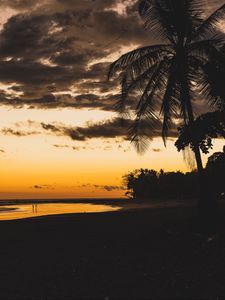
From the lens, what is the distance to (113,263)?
44.0 ft

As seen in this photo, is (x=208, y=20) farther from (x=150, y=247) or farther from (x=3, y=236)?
(x=3, y=236)

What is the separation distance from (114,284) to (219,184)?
14.5 meters

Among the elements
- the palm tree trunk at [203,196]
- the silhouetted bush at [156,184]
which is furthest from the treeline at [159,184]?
the palm tree trunk at [203,196]

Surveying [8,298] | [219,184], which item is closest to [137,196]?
[219,184]

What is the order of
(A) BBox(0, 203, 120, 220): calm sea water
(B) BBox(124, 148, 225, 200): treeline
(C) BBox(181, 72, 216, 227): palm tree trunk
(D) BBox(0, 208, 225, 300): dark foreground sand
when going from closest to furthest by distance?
(D) BBox(0, 208, 225, 300): dark foreground sand
(C) BBox(181, 72, 216, 227): palm tree trunk
(A) BBox(0, 203, 120, 220): calm sea water
(B) BBox(124, 148, 225, 200): treeline

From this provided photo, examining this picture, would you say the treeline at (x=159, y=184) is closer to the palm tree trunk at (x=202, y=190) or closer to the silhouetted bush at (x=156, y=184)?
the silhouetted bush at (x=156, y=184)

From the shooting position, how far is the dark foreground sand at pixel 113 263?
33.4 ft

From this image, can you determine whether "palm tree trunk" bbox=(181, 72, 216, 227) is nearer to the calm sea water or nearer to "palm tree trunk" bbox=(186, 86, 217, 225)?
"palm tree trunk" bbox=(186, 86, 217, 225)

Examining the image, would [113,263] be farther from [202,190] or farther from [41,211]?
[41,211]

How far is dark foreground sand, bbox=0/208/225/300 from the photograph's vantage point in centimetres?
1017

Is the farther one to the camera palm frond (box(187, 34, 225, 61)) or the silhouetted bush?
the silhouetted bush

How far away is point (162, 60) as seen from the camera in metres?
19.4

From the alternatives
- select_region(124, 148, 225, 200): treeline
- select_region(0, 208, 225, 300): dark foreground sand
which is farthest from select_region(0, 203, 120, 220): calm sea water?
select_region(124, 148, 225, 200): treeline

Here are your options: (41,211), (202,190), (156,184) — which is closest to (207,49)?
(202,190)
